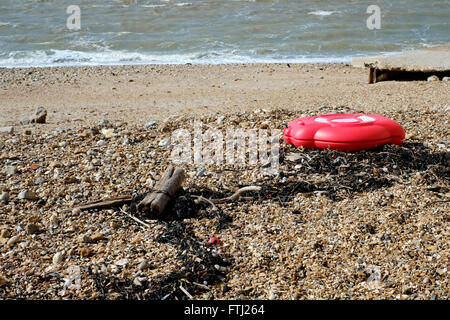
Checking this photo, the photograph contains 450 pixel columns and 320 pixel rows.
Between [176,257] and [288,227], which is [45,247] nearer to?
[176,257]

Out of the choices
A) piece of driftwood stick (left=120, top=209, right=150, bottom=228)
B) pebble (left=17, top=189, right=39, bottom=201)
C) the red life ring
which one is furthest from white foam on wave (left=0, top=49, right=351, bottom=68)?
piece of driftwood stick (left=120, top=209, right=150, bottom=228)

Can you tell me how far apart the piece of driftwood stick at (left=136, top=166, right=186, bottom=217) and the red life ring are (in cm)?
111

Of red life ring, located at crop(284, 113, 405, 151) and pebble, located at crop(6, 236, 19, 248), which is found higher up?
red life ring, located at crop(284, 113, 405, 151)

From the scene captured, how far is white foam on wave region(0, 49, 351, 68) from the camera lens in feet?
38.7

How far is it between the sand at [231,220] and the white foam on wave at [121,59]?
5608mm

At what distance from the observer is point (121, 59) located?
12.3 meters

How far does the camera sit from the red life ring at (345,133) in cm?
432

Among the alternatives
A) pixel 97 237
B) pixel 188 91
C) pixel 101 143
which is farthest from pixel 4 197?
pixel 188 91

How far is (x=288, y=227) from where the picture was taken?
356 centimetres

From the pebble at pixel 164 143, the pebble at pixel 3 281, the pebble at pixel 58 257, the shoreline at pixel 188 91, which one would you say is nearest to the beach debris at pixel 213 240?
the pebble at pixel 58 257

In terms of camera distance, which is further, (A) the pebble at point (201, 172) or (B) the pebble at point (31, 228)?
(A) the pebble at point (201, 172)

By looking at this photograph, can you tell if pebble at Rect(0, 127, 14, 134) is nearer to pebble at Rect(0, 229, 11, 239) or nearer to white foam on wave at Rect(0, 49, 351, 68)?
pebble at Rect(0, 229, 11, 239)

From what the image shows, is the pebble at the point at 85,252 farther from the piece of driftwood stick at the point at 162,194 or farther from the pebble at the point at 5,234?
the pebble at the point at 5,234

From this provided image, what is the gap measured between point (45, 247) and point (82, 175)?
3.78 feet
